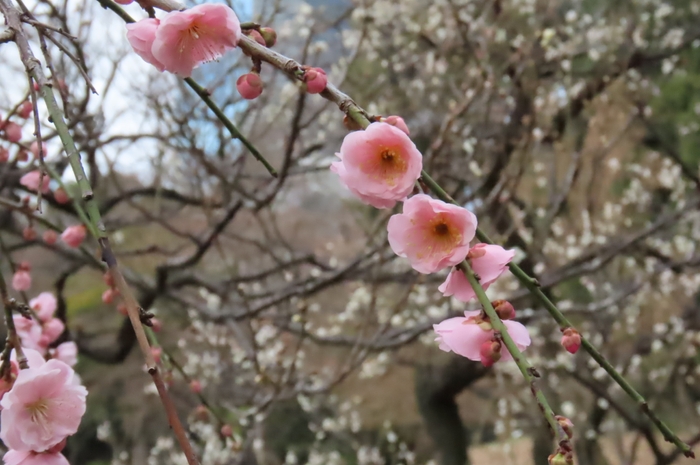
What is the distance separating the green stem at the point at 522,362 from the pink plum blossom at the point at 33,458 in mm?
383

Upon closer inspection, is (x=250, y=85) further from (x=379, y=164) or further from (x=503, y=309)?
(x=503, y=309)

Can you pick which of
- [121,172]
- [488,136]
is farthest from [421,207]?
[121,172]

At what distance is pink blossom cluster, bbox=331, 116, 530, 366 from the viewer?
444mm

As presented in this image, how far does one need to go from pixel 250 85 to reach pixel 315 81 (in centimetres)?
9

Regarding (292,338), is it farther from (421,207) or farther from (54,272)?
(421,207)

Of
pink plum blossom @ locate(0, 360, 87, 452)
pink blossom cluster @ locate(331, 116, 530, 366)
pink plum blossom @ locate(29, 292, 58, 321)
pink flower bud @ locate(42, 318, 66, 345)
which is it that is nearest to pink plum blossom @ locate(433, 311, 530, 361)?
pink blossom cluster @ locate(331, 116, 530, 366)

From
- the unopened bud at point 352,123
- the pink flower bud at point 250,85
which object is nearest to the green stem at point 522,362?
the unopened bud at point 352,123

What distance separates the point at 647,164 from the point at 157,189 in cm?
432

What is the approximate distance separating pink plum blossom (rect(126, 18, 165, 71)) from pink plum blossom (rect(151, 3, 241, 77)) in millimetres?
14

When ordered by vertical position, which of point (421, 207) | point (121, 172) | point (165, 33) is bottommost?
point (421, 207)

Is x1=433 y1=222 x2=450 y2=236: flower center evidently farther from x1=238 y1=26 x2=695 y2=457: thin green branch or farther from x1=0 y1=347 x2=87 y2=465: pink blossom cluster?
x1=0 y1=347 x2=87 y2=465: pink blossom cluster

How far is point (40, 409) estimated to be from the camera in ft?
1.51

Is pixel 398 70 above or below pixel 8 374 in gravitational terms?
above

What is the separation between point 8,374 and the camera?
1.54 feet
